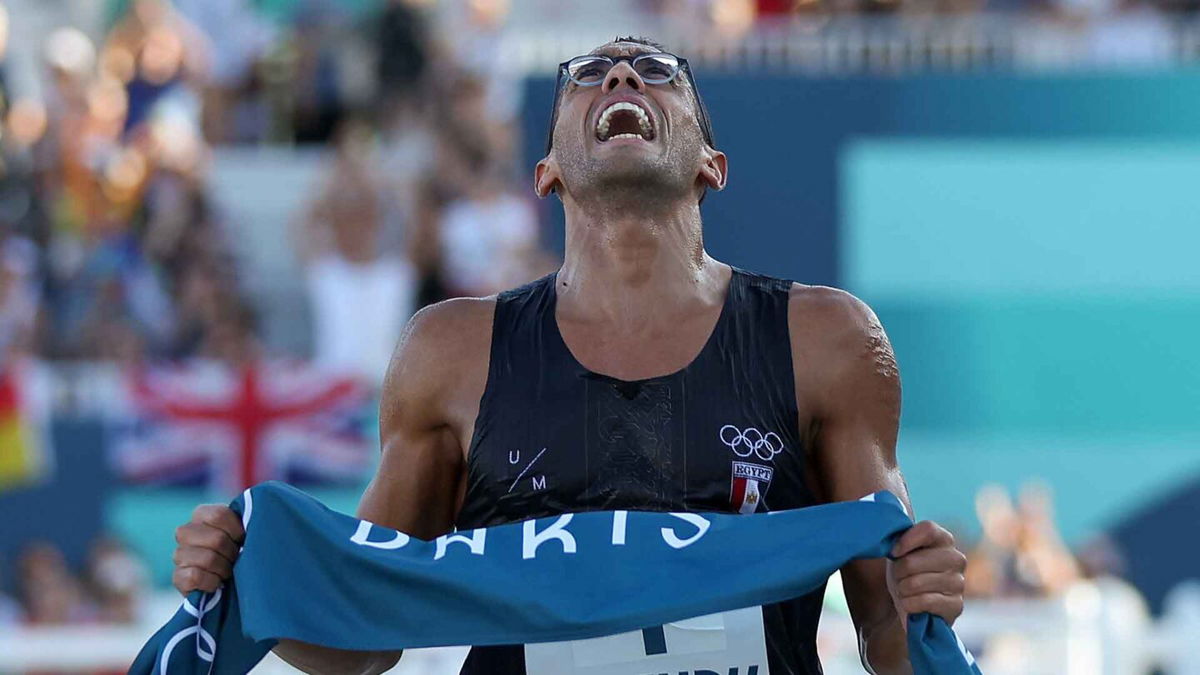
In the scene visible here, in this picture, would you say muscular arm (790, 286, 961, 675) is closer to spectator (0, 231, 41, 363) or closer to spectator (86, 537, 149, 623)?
spectator (86, 537, 149, 623)

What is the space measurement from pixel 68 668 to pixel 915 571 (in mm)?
4164

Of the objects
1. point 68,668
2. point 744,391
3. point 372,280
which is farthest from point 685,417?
point 372,280

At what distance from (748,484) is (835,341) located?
0.29 metres

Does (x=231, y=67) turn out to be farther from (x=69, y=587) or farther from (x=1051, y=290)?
(x=1051, y=290)

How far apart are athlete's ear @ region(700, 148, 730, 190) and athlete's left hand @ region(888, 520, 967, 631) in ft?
2.62

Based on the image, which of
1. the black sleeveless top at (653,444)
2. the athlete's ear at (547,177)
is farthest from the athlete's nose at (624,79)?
the black sleeveless top at (653,444)

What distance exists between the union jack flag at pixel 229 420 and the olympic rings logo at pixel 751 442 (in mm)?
6084

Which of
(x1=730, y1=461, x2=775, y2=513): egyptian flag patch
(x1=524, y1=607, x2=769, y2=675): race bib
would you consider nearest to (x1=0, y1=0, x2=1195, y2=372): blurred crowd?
(x1=730, y1=461, x2=775, y2=513): egyptian flag patch

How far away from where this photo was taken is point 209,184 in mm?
10445

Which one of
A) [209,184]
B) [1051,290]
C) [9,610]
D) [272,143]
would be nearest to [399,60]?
[272,143]

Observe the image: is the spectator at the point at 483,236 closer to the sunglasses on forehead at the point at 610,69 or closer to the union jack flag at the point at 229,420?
the union jack flag at the point at 229,420

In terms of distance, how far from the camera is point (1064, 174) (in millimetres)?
10680

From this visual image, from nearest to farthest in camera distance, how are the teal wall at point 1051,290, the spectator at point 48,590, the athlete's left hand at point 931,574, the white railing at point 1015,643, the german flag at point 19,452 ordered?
the athlete's left hand at point 931,574 → the white railing at point 1015,643 → the spectator at point 48,590 → the german flag at point 19,452 → the teal wall at point 1051,290

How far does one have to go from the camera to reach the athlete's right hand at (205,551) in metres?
3.20
